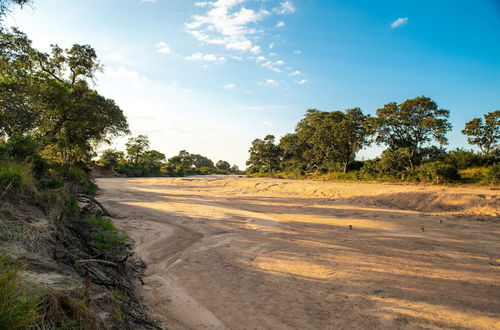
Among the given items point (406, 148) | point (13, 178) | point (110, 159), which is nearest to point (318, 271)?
point (13, 178)

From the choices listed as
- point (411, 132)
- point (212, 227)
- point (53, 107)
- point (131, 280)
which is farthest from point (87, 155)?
point (411, 132)

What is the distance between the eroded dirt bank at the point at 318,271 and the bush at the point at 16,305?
185 cm

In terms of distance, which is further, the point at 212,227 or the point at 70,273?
the point at 212,227

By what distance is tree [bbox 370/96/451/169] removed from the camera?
80.7 ft

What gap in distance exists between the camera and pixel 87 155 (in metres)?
18.2

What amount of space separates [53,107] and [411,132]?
3252 cm

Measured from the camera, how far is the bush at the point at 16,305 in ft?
5.56

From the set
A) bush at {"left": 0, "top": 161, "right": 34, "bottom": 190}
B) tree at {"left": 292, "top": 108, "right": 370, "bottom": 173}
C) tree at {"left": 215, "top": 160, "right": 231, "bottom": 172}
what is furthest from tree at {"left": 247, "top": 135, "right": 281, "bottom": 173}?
tree at {"left": 215, "top": 160, "right": 231, "bottom": 172}

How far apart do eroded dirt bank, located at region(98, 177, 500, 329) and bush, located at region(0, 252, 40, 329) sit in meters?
1.85

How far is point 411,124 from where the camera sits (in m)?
26.1

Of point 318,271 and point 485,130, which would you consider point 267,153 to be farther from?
point 318,271

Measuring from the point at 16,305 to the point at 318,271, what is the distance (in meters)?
4.82

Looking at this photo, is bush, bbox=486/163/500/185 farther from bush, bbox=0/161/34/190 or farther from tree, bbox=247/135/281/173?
tree, bbox=247/135/281/173

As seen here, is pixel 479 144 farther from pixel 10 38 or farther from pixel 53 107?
Result: pixel 10 38
